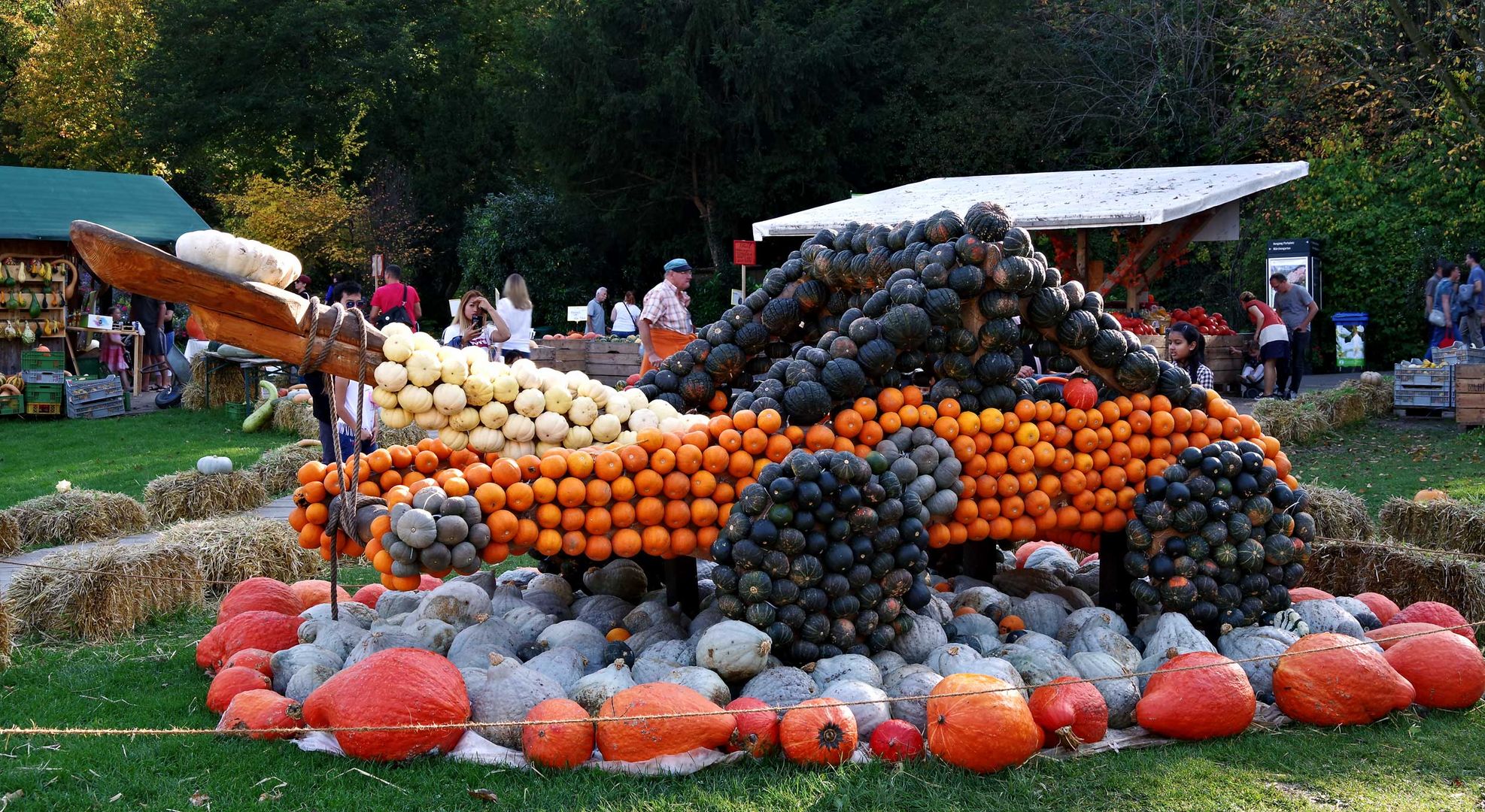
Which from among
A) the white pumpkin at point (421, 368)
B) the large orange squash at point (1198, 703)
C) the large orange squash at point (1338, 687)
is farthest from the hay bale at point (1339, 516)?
the white pumpkin at point (421, 368)

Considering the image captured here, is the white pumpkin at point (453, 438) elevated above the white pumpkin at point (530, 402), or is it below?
below

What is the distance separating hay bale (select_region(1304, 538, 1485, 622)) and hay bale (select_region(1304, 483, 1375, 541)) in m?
0.33

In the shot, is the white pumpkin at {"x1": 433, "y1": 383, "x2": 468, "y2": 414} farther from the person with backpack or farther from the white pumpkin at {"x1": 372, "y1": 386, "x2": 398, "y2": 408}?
the person with backpack

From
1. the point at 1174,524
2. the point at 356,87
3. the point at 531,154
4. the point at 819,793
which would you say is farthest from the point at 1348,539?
the point at 356,87

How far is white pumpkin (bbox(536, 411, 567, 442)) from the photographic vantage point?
180 inches

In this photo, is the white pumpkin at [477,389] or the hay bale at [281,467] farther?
the hay bale at [281,467]

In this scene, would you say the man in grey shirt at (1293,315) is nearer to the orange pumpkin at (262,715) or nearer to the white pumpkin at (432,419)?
the white pumpkin at (432,419)

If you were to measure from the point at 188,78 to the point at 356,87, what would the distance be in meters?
Result: 4.48

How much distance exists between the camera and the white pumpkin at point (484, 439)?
450cm

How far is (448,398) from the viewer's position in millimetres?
4348

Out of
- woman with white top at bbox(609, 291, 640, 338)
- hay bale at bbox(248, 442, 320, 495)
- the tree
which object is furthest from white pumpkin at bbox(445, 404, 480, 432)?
the tree

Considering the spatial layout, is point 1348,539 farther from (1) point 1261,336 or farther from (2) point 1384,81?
(2) point 1384,81

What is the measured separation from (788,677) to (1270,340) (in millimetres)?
11413

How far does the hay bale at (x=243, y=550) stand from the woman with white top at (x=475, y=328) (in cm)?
461
